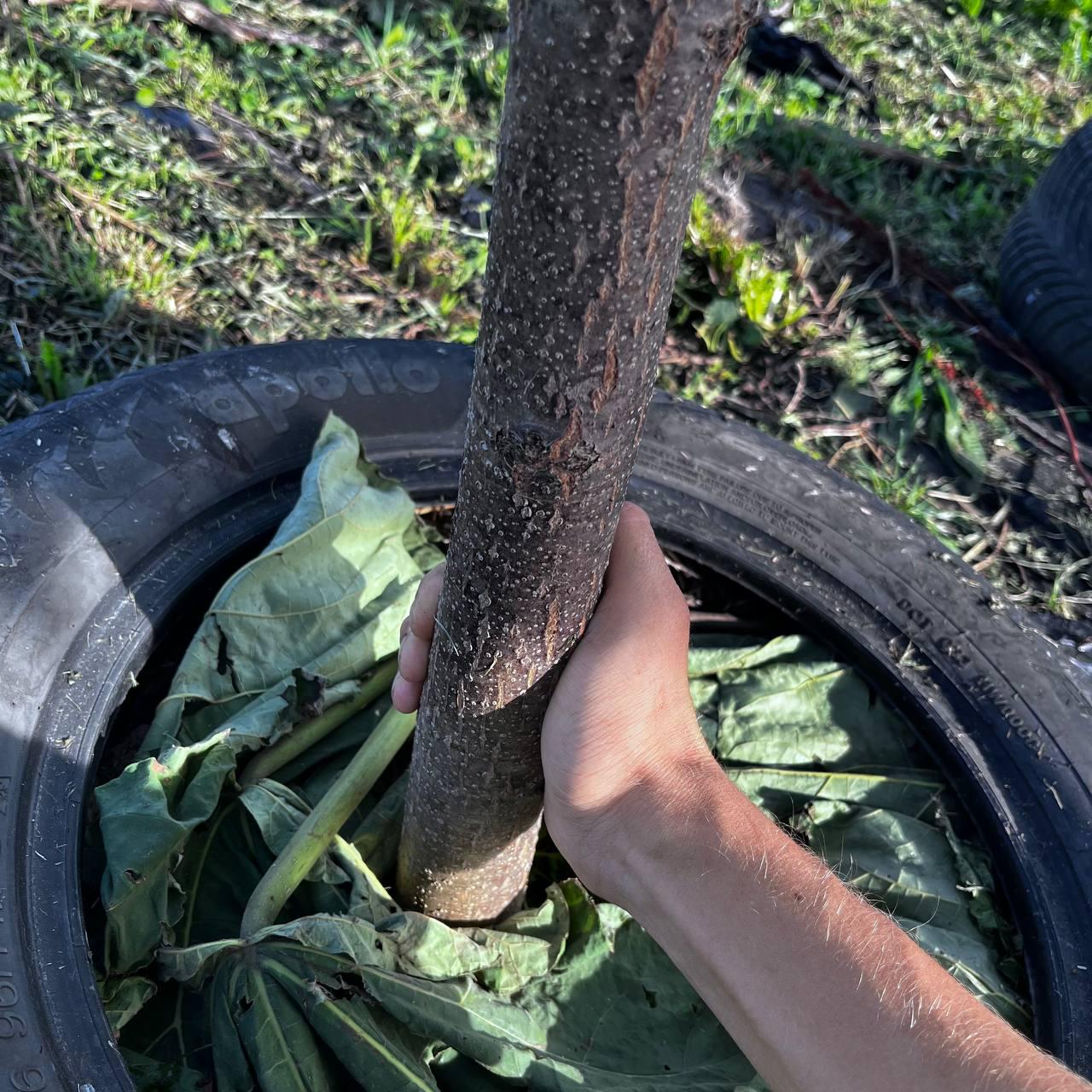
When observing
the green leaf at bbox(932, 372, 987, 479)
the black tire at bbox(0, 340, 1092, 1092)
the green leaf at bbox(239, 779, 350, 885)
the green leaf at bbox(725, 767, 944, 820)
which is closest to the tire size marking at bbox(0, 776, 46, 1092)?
the black tire at bbox(0, 340, 1092, 1092)

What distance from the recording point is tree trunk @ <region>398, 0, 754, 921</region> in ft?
2.61

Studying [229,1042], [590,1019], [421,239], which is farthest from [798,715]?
[421,239]

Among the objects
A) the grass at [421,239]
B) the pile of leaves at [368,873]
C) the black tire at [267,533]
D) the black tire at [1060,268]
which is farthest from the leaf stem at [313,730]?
the black tire at [1060,268]

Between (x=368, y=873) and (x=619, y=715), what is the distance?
0.58 m

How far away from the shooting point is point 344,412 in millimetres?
2107

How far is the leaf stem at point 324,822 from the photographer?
60.8 inches

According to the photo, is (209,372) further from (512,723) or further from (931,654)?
(931,654)

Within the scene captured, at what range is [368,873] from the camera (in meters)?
1.65

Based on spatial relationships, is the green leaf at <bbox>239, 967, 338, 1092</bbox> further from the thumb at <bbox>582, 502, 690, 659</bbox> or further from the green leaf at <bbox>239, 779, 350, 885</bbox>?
the thumb at <bbox>582, 502, 690, 659</bbox>

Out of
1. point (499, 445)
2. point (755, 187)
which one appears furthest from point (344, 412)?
point (755, 187)

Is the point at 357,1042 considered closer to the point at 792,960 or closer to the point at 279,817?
the point at 279,817

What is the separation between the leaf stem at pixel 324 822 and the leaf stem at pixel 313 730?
0.24 ft

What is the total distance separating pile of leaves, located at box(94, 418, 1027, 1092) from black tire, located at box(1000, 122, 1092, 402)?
1.98 metres

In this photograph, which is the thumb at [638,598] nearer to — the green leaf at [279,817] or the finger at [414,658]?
the finger at [414,658]
